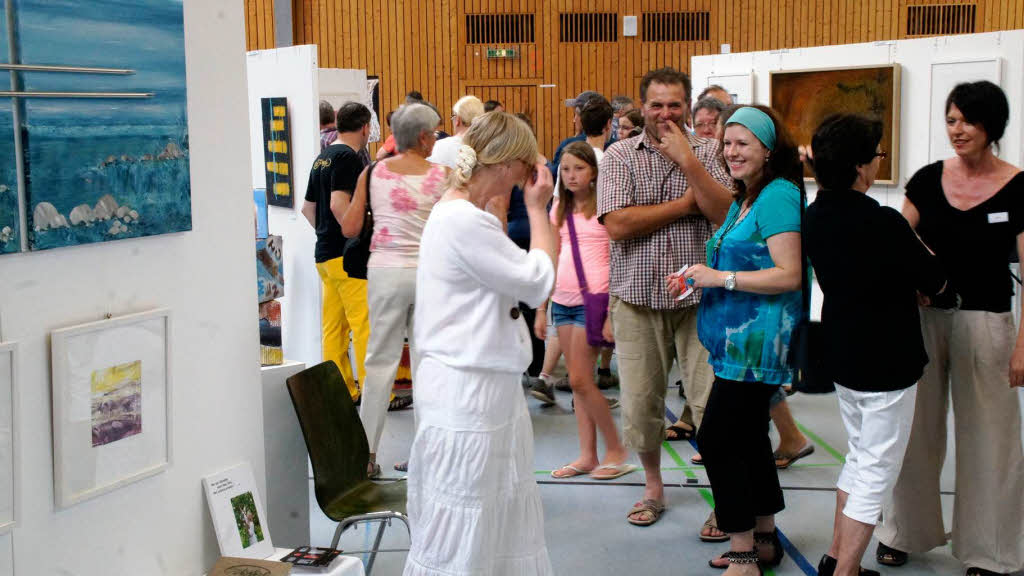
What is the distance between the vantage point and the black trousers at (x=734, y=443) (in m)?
3.43

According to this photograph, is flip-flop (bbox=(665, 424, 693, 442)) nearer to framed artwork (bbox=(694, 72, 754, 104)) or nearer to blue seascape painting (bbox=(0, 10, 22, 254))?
blue seascape painting (bbox=(0, 10, 22, 254))

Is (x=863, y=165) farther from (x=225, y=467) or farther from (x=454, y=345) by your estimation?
(x=225, y=467)

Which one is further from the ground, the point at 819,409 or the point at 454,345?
the point at 454,345

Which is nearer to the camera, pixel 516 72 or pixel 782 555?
pixel 782 555

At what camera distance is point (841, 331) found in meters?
3.20

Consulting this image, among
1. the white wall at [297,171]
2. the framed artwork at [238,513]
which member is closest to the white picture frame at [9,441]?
the framed artwork at [238,513]

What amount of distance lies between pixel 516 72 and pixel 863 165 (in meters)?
11.2

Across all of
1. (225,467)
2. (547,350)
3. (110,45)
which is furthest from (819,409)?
(110,45)

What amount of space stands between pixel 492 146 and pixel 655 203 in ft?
4.78

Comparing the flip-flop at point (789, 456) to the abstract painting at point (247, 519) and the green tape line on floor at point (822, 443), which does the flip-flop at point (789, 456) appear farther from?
the abstract painting at point (247, 519)

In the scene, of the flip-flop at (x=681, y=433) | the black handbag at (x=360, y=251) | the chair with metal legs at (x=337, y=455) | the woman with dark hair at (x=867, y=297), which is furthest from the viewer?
the flip-flop at (x=681, y=433)

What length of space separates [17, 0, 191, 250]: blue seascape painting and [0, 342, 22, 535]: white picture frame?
25cm

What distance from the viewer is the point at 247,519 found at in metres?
2.89

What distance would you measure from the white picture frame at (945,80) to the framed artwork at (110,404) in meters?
6.35
